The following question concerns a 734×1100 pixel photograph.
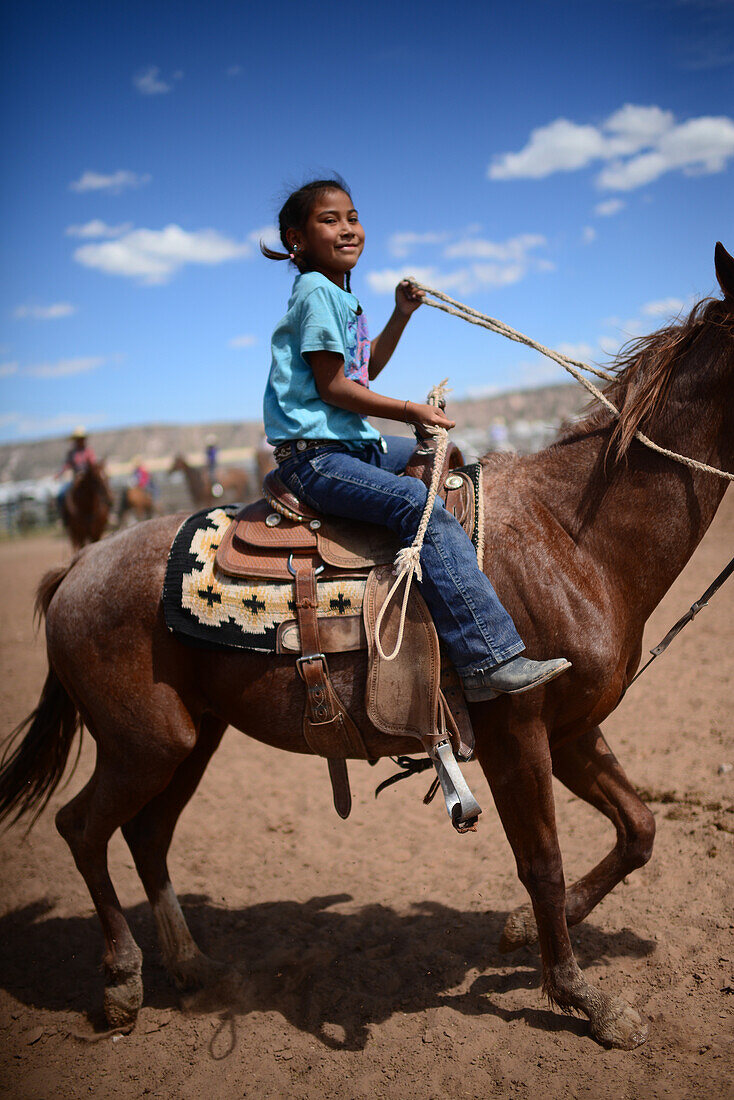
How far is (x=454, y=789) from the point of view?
2.67 m

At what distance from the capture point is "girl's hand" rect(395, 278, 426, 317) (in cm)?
323

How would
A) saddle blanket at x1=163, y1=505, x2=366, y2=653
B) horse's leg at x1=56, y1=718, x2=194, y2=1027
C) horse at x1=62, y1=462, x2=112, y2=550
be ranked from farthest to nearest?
horse at x1=62, y1=462, x2=112, y2=550
horse's leg at x1=56, y1=718, x2=194, y2=1027
saddle blanket at x1=163, y1=505, x2=366, y2=653

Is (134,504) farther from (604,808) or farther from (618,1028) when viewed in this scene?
(618,1028)

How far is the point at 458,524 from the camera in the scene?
9.09 feet

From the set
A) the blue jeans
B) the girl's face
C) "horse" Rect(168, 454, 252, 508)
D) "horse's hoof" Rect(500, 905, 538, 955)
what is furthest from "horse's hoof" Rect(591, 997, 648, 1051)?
"horse" Rect(168, 454, 252, 508)

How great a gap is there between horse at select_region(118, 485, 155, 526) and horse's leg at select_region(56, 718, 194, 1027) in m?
17.4

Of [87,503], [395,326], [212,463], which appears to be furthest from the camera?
[212,463]

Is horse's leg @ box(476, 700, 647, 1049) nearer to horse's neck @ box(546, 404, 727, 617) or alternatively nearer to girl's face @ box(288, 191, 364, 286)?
horse's neck @ box(546, 404, 727, 617)

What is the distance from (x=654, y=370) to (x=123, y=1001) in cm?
354

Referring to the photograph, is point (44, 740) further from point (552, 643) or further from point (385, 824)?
point (552, 643)

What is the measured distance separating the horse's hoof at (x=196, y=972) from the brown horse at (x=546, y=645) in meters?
0.22

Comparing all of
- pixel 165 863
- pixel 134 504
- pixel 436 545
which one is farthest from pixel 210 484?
pixel 436 545

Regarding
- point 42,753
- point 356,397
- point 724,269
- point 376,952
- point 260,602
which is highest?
point 724,269

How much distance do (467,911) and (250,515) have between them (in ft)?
7.88
